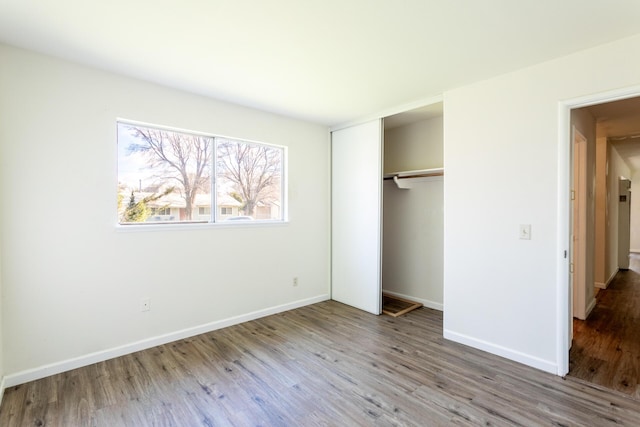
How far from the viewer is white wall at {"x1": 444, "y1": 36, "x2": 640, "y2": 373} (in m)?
2.39

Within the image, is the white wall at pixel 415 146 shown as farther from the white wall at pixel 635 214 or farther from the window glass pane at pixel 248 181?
the white wall at pixel 635 214

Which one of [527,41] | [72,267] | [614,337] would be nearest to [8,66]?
[72,267]

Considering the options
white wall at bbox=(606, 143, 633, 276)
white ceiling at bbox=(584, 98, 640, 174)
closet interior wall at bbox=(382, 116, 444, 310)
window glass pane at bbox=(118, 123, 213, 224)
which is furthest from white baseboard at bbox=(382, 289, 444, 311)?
white wall at bbox=(606, 143, 633, 276)

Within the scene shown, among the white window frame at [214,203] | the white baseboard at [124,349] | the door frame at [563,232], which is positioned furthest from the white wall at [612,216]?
the white baseboard at [124,349]

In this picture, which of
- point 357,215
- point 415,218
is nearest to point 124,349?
point 357,215

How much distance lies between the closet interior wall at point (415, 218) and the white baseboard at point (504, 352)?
98cm

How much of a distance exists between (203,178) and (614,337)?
456 centimetres

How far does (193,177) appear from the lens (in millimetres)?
3266

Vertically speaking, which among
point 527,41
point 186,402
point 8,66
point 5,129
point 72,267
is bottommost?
point 186,402

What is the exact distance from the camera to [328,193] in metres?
4.45

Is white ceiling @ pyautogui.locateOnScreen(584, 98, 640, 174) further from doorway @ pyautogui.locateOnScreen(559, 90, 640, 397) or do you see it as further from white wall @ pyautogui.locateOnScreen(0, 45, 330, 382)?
white wall @ pyautogui.locateOnScreen(0, 45, 330, 382)

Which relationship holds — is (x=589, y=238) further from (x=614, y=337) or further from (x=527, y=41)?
(x=527, y=41)

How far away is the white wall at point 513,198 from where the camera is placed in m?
2.39

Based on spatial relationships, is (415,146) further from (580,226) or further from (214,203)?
(214,203)
